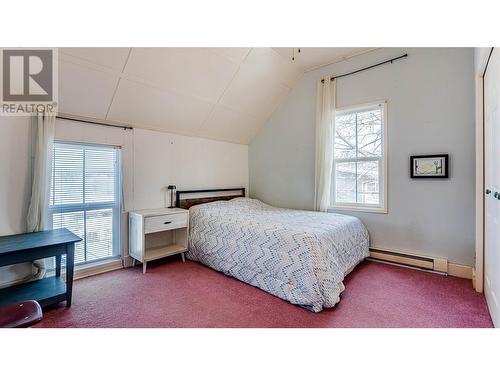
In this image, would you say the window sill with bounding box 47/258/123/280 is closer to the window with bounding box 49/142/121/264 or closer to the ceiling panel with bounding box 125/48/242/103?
the window with bounding box 49/142/121/264

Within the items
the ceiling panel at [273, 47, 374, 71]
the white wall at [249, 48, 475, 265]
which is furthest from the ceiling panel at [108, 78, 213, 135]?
the white wall at [249, 48, 475, 265]

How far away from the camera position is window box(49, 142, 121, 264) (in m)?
2.58

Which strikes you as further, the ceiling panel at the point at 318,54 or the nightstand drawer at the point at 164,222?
the ceiling panel at the point at 318,54

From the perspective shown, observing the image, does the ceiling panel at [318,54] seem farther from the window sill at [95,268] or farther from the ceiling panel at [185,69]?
the window sill at [95,268]

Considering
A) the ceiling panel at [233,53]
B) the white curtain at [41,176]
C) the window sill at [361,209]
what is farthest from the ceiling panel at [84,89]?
the window sill at [361,209]

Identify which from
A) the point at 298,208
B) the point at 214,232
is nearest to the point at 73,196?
the point at 214,232

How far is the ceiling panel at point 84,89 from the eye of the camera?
2.27 metres

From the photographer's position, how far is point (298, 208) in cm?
386

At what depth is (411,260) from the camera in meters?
2.88

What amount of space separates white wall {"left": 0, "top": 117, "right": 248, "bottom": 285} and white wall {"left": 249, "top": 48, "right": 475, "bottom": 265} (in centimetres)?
201

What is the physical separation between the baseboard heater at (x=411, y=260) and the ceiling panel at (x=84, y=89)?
12.2 feet

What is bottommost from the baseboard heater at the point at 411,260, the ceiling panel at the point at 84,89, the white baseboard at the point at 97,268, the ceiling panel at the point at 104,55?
the white baseboard at the point at 97,268
